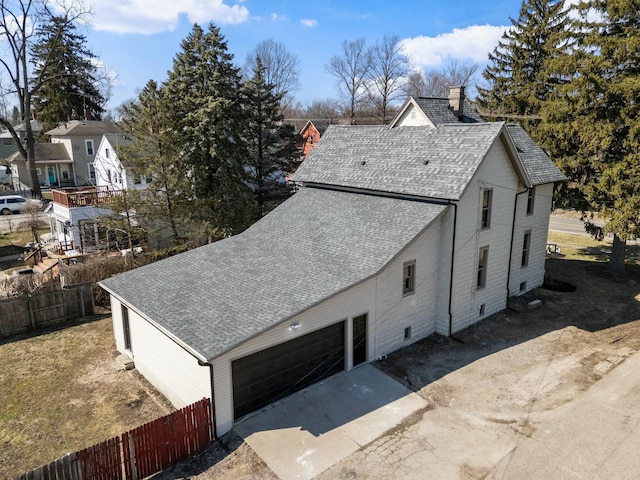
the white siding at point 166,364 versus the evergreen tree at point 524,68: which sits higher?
the evergreen tree at point 524,68

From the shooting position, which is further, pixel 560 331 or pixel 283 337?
pixel 560 331

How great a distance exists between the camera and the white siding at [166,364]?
1217cm

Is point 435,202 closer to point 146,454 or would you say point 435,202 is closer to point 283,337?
point 283,337

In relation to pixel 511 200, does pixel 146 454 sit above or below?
below

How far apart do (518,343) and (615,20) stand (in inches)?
684

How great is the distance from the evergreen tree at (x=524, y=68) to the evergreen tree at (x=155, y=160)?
24.3 meters

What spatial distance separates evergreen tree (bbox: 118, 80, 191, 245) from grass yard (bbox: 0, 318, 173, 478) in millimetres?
8461

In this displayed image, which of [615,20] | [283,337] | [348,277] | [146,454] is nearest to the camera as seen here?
[146,454]

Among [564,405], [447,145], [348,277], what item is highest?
[447,145]

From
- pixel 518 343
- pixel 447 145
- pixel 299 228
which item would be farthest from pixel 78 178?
pixel 518 343

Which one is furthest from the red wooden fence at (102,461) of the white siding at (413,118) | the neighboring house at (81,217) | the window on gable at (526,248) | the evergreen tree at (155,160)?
the white siding at (413,118)

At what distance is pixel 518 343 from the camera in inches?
685

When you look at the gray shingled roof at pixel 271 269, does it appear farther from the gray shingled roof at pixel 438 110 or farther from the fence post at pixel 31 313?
the gray shingled roof at pixel 438 110

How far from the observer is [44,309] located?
19391mm
